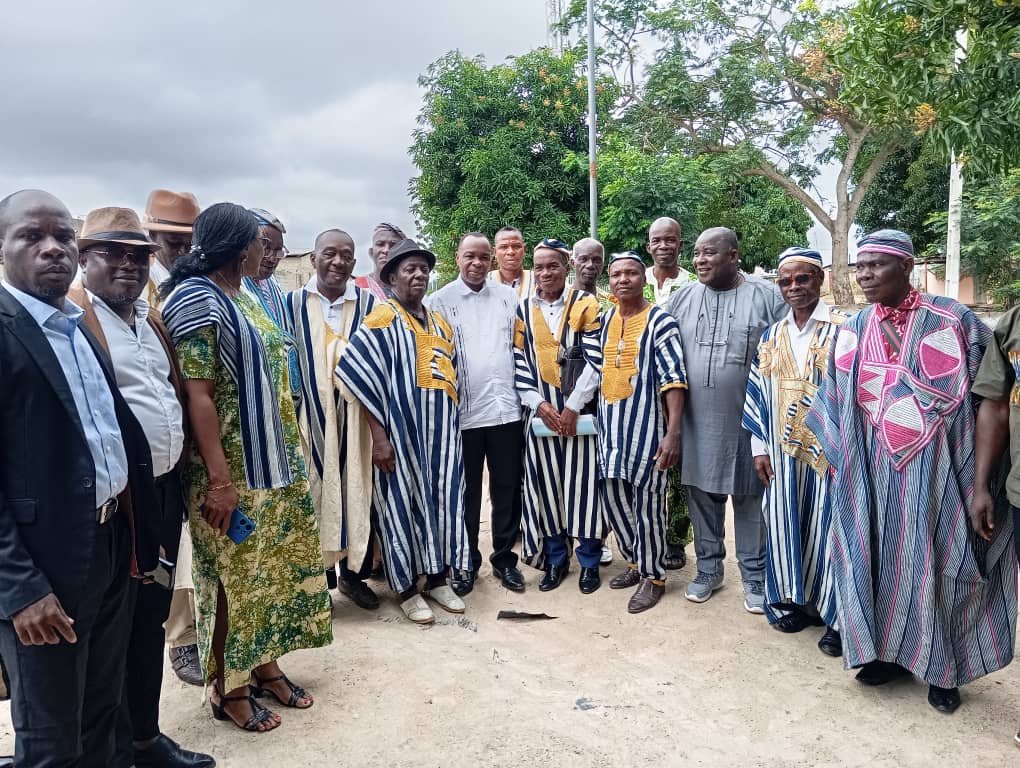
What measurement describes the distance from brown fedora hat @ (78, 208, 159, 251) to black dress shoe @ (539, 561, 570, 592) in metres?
2.90

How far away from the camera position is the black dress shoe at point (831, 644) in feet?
11.6

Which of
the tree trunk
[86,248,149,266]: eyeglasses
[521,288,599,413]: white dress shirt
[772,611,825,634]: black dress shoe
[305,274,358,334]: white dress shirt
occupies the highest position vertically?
the tree trunk

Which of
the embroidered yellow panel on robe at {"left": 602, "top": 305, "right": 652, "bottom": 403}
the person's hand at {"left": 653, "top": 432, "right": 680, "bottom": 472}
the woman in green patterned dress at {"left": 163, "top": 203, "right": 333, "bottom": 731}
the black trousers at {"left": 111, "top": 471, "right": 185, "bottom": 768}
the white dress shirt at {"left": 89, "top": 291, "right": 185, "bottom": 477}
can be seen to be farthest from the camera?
the embroidered yellow panel on robe at {"left": 602, "top": 305, "right": 652, "bottom": 403}

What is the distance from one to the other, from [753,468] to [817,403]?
75 cm

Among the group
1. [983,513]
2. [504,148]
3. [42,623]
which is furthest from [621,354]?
[504,148]

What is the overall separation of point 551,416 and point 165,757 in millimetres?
2458

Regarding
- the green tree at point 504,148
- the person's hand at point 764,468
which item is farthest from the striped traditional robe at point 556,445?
the green tree at point 504,148

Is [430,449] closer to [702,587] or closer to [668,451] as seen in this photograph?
[668,451]

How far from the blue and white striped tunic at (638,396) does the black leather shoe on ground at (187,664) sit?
2.20 metres

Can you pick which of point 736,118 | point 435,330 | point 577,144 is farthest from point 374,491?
point 736,118

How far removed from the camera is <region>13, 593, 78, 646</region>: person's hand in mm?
1843

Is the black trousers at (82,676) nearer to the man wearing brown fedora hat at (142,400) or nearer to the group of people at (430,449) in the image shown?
the group of people at (430,449)

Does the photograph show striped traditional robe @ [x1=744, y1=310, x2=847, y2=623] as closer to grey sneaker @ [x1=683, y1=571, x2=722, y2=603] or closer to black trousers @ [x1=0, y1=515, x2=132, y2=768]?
grey sneaker @ [x1=683, y1=571, x2=722, y2=603]

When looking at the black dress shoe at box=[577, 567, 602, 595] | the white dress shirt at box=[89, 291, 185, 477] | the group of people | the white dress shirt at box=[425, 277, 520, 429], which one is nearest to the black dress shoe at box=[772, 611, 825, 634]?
the group of people
